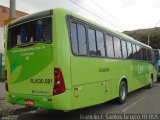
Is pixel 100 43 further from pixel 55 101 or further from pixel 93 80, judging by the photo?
pixel 55 101

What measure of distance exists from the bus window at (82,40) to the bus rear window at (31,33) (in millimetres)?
993

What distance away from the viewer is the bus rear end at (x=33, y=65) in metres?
7.27

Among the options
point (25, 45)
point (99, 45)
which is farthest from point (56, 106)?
point (99, 45)

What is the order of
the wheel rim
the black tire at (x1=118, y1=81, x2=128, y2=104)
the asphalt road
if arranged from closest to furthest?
the asphalt road → the black tire at (x1=118, y1=81, x2=128, y2=104) → the wheel rim

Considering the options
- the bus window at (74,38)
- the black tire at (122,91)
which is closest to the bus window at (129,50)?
the black tire at (122,91)

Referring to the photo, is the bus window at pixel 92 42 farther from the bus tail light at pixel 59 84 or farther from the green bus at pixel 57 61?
the bus tail light at pixel 59 84

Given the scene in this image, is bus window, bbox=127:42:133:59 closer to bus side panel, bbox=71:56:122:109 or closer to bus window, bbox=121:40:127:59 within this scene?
bus window, bbox=121:40:127:59

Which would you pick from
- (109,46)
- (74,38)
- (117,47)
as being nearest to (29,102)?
(74,38)

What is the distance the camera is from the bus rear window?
7570mm

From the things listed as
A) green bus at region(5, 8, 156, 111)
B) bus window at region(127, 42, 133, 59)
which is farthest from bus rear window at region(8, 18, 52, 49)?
bus window at region(127, 42, 133, 59)

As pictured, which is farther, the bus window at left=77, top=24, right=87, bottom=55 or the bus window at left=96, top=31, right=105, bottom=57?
the bus window at left=96, top=31, right=105, bottom=57

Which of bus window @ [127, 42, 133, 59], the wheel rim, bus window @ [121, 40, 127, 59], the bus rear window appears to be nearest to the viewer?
the bus rear window

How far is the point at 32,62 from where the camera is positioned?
7.80 metres

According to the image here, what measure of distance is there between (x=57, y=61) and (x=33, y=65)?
2.97ft
